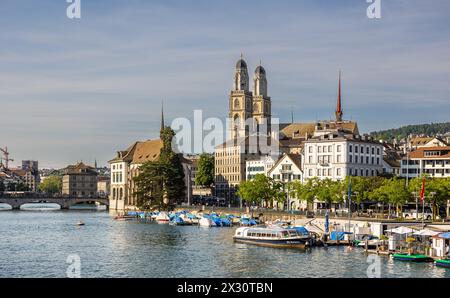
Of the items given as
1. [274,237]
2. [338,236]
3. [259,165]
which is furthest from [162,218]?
[338,236]

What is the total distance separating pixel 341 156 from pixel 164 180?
4050 centimetres

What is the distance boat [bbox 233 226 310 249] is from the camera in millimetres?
65062

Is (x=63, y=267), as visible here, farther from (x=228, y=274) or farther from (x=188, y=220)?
(x=188, y=220)

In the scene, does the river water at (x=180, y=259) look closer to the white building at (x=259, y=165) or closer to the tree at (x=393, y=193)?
the tree at (x=393, y=193)

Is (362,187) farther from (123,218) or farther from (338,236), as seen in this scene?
(123,218)

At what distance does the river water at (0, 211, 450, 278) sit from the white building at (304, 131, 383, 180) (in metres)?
36.8

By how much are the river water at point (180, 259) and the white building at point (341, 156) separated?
1449 inches

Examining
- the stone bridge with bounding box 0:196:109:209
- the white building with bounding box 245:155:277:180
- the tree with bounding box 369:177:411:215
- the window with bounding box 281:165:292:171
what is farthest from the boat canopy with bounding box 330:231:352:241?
the stone bridge with bounding box 0:196:109:209

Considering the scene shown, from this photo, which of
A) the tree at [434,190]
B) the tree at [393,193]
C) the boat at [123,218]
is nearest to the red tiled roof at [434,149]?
the tree at [393,193]

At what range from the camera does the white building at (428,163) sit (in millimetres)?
112562

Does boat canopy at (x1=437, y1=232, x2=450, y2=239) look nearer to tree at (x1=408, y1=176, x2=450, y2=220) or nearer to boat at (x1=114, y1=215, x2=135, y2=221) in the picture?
tree at (x1=408, y1=176, x2=450, y2=220)

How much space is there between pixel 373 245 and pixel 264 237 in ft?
36.3

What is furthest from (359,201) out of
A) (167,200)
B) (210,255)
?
(167,200)

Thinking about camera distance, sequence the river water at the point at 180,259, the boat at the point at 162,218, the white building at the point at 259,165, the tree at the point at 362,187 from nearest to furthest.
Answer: the river water at the point at 180,259, the tree at the point at 362,187, the boat at the point at 162,218, the white building at the point at 259,165
